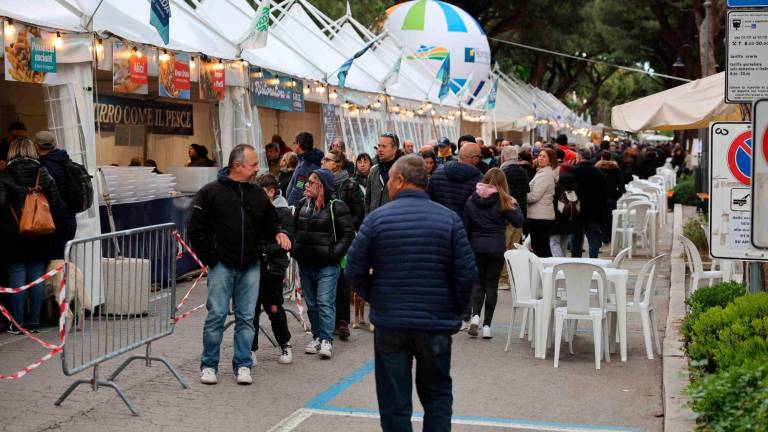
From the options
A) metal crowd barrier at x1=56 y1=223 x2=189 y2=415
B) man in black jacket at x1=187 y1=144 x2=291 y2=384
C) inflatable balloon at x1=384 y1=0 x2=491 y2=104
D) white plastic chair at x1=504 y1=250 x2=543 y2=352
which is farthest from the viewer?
inflatable balloon at x1=384 y1=0 x2=491 y2=104

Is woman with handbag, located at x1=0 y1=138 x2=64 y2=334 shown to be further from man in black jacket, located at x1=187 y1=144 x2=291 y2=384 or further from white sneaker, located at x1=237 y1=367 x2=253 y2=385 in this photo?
white sneaker, located at x1=237 y1=367 x2=253 y2=385

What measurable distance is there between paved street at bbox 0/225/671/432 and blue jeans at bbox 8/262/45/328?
0.87ft

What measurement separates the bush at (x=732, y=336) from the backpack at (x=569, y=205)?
7.27 meters

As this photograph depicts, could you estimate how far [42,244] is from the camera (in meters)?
10.1

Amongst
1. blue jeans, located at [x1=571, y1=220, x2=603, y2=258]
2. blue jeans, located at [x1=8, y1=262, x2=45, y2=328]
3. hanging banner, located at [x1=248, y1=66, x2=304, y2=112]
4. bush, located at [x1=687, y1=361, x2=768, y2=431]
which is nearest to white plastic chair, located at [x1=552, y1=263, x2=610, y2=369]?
bush, located at [x1=687, y1=361, x2=768, y2=431]

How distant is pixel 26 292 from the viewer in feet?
33.5

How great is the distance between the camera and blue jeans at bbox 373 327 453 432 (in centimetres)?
558

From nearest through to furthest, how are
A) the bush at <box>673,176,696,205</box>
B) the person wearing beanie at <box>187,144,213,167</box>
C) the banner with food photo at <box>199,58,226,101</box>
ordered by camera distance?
the banner with food photo at <box>199,58,226,101</box>, the person wearing beanie at <box>187,144,213,167</box>, the bush at <box>673,176,696,205</box>

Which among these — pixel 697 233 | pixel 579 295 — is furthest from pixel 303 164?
pixel 697 233

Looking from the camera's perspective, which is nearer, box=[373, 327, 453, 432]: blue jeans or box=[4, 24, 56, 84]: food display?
box=[373, 327, 453, 432]: blue jeans

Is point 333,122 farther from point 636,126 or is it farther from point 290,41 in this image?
point 636,126

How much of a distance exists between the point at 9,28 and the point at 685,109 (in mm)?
6872

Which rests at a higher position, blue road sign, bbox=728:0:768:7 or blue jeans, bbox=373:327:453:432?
blue road sign, bbox=728:0:768:7

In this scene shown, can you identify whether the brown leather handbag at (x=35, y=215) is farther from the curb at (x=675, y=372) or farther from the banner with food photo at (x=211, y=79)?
the curb at (x=675, y=372)
